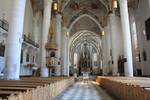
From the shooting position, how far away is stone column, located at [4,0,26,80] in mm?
7947

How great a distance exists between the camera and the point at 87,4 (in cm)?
2675

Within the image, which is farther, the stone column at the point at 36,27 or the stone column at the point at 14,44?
the stone column at the point at 36,27

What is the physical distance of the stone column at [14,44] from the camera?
26.1ft

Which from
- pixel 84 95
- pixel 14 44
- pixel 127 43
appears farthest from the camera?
pixel 127 43

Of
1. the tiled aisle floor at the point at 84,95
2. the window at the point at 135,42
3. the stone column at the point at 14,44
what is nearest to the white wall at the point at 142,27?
the window at the point at 135,42

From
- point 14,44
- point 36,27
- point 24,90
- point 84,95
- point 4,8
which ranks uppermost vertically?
point 36,27

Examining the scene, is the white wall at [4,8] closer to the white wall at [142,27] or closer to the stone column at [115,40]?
the stone column at [115,40]

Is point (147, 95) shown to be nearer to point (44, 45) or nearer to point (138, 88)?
point (138, 88)

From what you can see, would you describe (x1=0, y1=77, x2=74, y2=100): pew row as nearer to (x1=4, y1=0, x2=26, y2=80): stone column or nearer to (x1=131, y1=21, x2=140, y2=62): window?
(x1=4, y1=0, x2=26, y2=80): stone column

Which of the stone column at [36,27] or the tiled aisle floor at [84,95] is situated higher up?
the stone column at [36,27]

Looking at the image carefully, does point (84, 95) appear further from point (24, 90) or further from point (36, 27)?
point (36, 27)

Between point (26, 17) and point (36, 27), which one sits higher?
point (26, 17)

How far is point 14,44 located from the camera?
8203 mm

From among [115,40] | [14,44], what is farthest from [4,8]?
[115,40]
